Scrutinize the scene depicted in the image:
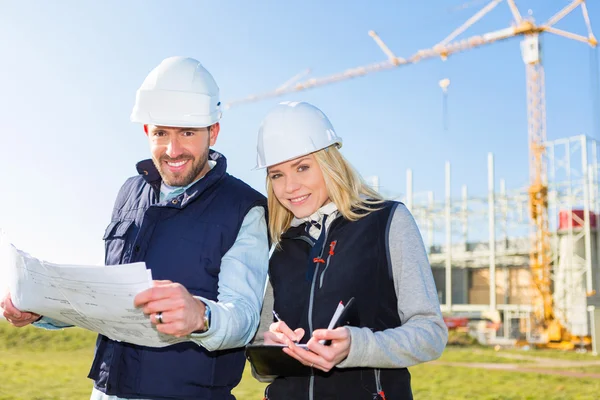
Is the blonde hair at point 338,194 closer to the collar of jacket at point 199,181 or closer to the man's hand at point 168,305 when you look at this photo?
the collar of jacket at point 199,181

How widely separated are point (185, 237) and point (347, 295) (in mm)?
599

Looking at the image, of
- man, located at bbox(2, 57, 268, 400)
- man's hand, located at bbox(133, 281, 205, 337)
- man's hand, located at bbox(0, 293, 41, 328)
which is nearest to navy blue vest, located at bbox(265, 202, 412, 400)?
man, located at bbox(2, 57, 268, 400)

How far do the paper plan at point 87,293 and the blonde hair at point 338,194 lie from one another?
0.67 metres

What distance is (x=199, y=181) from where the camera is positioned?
89.5 inches

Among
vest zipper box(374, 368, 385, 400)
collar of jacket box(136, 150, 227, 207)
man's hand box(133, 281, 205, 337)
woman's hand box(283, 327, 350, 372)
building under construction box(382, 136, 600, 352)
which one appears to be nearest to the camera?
man's hand box(133, 281, 205, 337)

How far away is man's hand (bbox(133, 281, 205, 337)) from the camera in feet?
5.24

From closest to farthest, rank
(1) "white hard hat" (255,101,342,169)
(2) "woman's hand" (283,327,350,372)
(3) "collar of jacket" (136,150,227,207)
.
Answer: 1. (2) "woman's hand" (283,327,350,372)
2. (3) "collar of jacket" (136,150,227,207)
3. (1) "white hard hat" (255,101,342,169)

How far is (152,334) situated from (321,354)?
51cm

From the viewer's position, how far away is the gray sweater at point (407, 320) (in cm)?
193

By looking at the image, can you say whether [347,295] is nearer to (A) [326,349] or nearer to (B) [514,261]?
(A) [326,349]

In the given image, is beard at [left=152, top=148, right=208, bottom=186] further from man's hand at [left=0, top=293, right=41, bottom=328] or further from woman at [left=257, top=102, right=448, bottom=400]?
man's hand at [left=0, top=293, right=41, bottom=328]

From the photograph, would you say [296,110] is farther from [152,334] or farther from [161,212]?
[152,334]

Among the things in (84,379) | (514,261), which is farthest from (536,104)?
(84,379)

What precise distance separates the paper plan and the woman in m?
0.47
